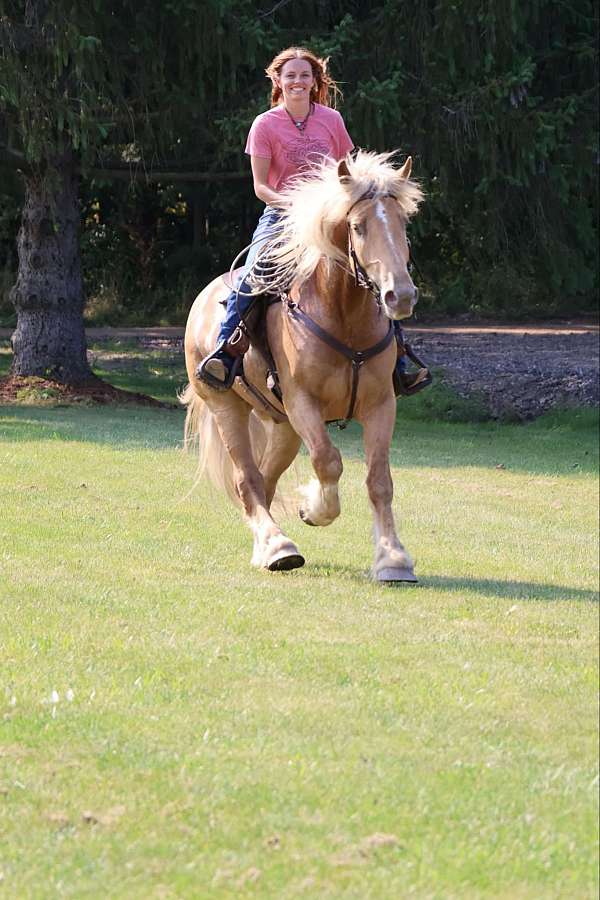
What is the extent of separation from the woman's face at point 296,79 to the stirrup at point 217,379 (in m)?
1.54

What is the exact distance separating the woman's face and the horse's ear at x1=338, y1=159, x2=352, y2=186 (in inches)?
41.5

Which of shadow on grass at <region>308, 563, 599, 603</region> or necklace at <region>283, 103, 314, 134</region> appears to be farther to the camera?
necklace at <region>283, 103, 314, 134</region>

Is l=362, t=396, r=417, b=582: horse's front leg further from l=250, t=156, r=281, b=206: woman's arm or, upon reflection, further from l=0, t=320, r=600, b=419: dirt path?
l=0, t=320, r=600, b=419: dirt path

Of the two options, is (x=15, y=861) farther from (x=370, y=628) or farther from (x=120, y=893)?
(x=370, y=628)

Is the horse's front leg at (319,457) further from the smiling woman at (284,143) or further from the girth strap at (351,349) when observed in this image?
the smiling woman at (284,143)

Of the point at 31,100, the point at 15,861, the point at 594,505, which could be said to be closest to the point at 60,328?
the point at 31,100

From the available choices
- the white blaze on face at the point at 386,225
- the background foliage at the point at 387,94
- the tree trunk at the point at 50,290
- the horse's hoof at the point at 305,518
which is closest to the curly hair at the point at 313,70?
the white blaze on face at the point at 386,225

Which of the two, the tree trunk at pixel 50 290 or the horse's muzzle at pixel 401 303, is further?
the tree trunk at pixel 50 290

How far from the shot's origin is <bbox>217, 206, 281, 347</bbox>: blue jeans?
824 cm

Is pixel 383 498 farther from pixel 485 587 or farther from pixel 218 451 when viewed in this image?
pixel 218 451

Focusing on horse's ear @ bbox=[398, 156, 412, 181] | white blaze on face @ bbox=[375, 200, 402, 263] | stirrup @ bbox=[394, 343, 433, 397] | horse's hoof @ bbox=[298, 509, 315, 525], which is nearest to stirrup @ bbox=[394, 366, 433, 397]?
stirrup @ bbox=[394, 343, 433, 397]

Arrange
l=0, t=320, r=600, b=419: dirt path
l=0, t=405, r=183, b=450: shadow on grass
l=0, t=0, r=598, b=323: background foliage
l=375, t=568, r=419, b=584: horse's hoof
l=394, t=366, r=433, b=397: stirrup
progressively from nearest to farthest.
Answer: l=375, t=568, r=419, b=584: horse's hoof < l=394, t=366, r=433, b=397: stirrup < l=0, t=405, r=183, b=450: shadow on grass < l=0, t=0, r=598, b=323: background foliage < l=0, t=320, r=600, b=419: dirt path

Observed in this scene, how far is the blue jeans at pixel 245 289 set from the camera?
8.24m

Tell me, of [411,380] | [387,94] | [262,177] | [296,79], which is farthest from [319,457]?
[387,94]
